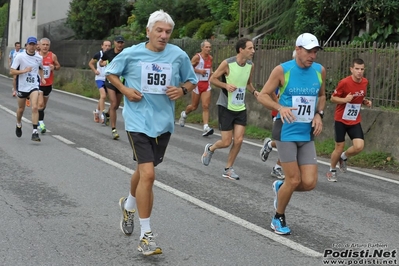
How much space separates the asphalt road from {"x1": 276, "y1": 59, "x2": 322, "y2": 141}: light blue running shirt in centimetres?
95

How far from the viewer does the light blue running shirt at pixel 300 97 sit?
23.8 feet

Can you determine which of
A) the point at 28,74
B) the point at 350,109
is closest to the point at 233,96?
the point at 350,109

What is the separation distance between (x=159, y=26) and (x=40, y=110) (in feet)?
30.6

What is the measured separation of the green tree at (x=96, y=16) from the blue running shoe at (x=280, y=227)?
31355mm

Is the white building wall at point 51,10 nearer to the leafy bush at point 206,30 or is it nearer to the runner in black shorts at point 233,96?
the leafy bush at point 206,30

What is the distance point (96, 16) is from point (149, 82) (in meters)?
32.2

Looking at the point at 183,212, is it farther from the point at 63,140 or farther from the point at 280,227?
the point at 63,140

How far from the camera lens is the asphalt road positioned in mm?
6441

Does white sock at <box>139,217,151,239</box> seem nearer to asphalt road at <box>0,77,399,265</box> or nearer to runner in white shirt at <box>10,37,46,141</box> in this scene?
asphalt road at <box>0,77,399,265</box>

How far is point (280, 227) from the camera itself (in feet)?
23.8

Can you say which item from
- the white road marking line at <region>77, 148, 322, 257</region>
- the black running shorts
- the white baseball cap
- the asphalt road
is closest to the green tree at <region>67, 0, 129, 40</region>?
the asphalt road

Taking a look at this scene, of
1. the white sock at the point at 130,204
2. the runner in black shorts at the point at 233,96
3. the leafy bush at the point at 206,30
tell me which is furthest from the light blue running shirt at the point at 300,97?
the leafy bush at the point at 206,30

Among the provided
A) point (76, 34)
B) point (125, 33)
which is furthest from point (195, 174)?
point (76, 34)

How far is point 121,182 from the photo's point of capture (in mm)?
9805
